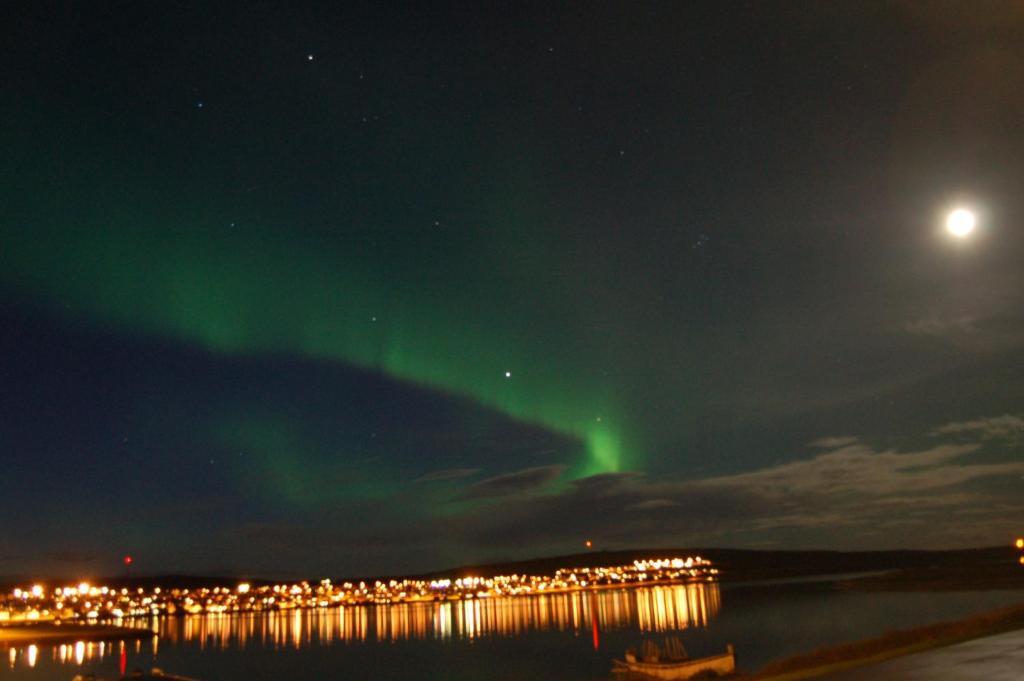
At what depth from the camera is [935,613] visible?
73.7 meters

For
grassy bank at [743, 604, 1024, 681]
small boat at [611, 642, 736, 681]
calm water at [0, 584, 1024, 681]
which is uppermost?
grassy bank at [743, 604, 1024, 681]

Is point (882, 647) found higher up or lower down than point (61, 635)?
higher up

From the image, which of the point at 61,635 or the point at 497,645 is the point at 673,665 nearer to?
the point at 497,645

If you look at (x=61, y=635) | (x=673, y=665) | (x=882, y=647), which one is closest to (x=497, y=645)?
(x=673, y=665)

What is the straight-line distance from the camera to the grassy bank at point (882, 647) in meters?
19.8

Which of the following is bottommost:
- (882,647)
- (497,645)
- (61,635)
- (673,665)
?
(497,645)

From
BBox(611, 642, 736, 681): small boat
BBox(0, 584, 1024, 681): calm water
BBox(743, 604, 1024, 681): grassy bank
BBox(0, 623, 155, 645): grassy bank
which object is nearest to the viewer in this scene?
BBox(743, 604, 1024, 681): grassy bank

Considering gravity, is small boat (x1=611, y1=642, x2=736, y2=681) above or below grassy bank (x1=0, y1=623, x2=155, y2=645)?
above

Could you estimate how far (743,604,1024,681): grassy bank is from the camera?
65.0 ft

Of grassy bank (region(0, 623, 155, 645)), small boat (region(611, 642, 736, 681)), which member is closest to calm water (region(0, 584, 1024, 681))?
grassy bank (region(0, 623, 155, 645))

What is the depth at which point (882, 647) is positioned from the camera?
24453 mm

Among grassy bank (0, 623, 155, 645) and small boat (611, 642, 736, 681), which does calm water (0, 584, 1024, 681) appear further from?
small boat (611, 642, 736, 681)

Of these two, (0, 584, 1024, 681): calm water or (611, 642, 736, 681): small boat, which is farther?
(0, 584, 1024, 681): calm water

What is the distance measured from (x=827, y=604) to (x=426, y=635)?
47.8 m
